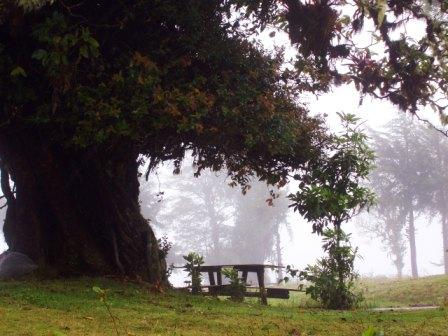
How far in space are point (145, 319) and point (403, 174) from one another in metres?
39.9

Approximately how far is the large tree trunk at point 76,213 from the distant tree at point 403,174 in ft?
113

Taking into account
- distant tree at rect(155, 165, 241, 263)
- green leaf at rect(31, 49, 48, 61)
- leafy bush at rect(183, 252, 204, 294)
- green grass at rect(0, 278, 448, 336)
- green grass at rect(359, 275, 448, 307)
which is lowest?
green grass at rect(359, 275, 448, 307)

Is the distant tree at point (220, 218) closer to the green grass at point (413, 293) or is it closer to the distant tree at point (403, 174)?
the distant tree at point (403, 174)

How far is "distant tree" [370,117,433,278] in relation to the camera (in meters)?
41.7

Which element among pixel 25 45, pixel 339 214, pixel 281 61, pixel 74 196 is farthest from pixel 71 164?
pixel 339 214

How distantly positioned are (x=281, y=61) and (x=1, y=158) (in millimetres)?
6096

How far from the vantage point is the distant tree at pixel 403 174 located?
41.7 meters

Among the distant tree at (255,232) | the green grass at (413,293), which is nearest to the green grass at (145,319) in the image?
the green grass at (413,293)

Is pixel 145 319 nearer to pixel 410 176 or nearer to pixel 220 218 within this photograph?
pixel 410 176

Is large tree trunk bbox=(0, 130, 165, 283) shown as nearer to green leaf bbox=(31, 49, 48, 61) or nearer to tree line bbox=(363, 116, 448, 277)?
green leaf bbox=(31, 49, 48, 61)

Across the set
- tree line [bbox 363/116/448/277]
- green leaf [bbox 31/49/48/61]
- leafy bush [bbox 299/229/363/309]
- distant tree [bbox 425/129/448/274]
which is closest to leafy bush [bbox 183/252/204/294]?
Result: leafy bush [bbox 299/229/363/309]

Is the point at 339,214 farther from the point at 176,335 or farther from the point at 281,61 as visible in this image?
the point at 176,335

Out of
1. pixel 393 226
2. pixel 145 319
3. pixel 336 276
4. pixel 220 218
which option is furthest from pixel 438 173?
pixel 145 319

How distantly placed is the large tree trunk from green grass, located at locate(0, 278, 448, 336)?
69.1 inches
